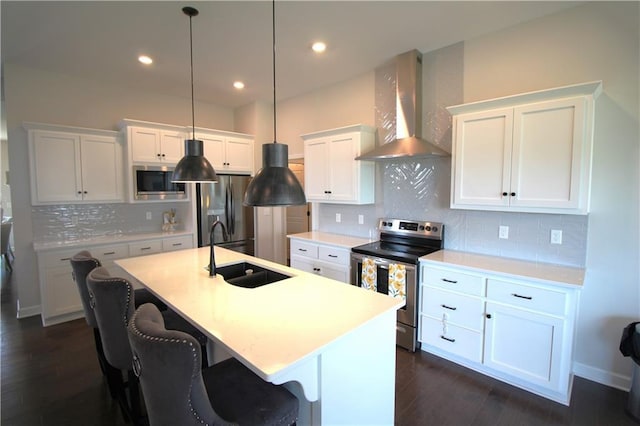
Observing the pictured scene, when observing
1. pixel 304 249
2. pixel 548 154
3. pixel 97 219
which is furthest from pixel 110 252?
pixel 548 154

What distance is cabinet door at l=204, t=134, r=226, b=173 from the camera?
14.7ft

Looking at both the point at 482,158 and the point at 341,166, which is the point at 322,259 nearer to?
the point at 341,166

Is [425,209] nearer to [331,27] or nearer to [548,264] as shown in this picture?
[548,264]

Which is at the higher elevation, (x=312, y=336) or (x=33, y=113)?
(x=33, y=113)

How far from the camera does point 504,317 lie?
7.80 ft

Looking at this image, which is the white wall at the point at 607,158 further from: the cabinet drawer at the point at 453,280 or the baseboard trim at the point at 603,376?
the cabinet drawer at the point at 453,280

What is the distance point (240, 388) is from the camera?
1422 mm

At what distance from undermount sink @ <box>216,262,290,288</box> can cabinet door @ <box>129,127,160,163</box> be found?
2366 millimetres

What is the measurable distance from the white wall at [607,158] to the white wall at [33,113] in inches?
191

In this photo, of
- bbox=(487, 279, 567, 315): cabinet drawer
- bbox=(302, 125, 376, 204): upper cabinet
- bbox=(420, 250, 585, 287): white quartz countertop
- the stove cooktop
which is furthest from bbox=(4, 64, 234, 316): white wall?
bbox=(487, 279, 567, 315): cabinet drawer

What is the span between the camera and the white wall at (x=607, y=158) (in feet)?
7.52

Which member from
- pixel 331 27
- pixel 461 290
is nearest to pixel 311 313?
pixel 461 290

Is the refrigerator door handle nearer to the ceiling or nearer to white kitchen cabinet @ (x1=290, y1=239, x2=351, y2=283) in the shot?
white kitchen cabinet @ (x1=290, y1=239, x2=351, y2=283)

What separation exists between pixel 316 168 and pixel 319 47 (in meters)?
1.41
